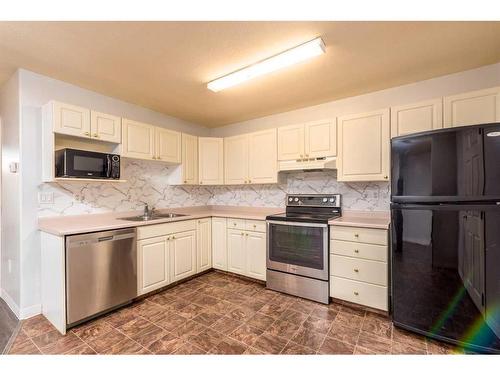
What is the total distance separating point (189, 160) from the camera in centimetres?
364

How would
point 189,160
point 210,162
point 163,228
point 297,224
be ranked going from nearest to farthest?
point 297,224
point 163,228
point 189,160
point 210,162

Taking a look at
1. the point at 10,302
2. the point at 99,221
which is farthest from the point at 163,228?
the point at 10,302

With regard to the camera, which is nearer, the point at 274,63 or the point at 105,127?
the point at 274,63

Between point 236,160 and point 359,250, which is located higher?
point 236,160

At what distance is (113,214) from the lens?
2.99 meters

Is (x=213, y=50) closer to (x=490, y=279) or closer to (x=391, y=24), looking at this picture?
(x=391, y=24)

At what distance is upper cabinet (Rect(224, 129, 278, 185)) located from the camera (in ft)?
10.8

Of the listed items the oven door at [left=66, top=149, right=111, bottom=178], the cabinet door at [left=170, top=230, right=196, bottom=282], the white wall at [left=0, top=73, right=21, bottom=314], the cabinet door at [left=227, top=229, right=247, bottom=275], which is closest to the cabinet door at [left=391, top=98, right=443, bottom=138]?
the cabinet door at [left=227, top=229, right=247, bottom=275]

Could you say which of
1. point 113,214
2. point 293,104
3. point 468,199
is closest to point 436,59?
point 468,199

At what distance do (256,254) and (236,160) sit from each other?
4.78 feet

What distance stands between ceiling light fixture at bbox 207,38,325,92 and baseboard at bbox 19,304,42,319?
112 inches

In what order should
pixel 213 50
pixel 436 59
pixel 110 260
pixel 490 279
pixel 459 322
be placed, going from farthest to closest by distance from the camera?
pixel 110 260 < pixel 436 59 < pixel 213 50 < pixel 459 322 < pixel 490 279

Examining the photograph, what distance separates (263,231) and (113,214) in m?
1.93

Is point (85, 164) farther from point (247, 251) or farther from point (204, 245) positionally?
point (247, 251)
